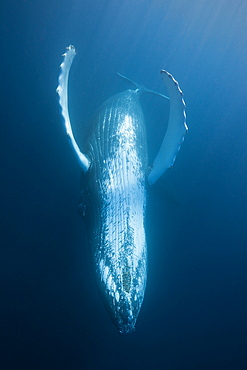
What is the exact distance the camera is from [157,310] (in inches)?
279

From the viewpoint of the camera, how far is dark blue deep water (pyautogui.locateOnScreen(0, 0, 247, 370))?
20.8 feet

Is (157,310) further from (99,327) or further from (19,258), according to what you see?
(19,258)

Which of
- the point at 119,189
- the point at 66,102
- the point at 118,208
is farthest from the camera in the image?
the point at 66,102

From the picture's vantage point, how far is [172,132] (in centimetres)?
420

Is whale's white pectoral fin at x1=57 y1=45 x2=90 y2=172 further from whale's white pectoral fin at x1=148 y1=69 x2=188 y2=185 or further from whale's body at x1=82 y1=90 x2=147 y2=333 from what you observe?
whale's white pectoral fin at x1=148 y1=69 x2=188 y2=185

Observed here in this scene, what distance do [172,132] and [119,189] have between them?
4.94 ft

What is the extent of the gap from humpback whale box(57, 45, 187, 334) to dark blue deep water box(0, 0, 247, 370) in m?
1.94

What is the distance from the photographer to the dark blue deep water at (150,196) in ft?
20.8

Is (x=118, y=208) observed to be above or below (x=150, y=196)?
above

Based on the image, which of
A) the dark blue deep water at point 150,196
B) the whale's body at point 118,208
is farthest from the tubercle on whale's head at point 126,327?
the dark blue deep water at point 150,196

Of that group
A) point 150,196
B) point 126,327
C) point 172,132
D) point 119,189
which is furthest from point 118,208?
point 150,196

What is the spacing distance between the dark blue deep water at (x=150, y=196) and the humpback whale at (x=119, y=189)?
1.94 m

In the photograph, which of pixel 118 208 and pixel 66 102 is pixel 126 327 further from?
pixel 66 102

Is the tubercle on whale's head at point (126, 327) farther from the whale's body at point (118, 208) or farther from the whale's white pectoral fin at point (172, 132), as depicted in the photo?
the whale's white pectoral fin at point (172, 132)
